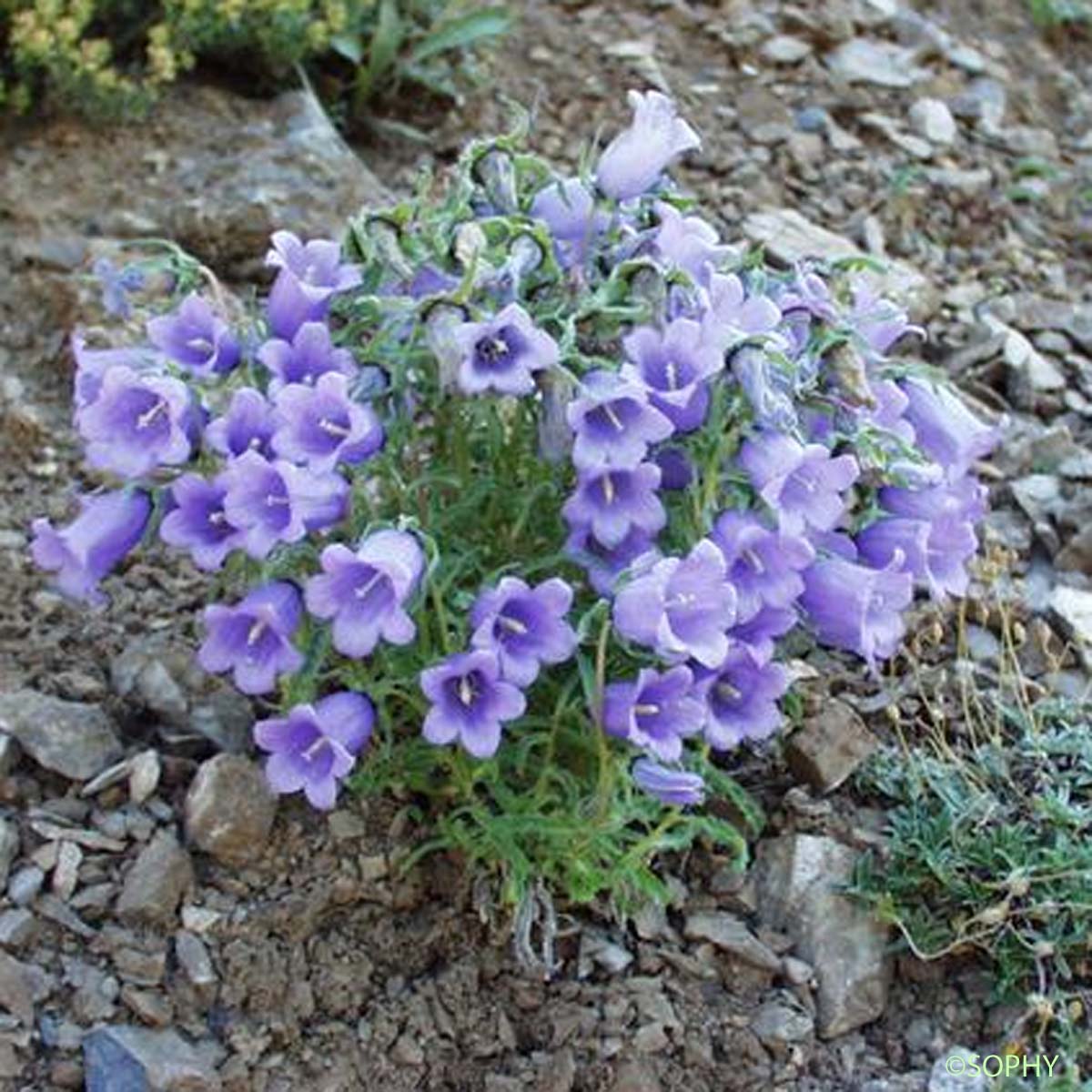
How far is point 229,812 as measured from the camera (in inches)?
121

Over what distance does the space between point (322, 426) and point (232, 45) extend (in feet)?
6.27

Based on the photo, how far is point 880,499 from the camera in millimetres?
3051

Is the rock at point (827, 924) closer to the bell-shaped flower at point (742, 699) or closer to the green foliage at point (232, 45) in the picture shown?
the bell-shaped flower at point (742, 699)

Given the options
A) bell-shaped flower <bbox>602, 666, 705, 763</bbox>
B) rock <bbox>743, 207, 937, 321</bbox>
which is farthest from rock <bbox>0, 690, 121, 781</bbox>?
rock <bbox>743, 207, 937, 321</bbox>

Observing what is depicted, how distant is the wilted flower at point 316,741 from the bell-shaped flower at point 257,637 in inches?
2.4

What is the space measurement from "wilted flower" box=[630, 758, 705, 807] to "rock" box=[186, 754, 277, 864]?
62cm

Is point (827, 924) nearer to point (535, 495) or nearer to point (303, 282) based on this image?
point (535, 495)

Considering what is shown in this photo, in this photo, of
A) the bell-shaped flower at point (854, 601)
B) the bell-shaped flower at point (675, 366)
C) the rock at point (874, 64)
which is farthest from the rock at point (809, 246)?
the bell-shaped flower at point (675, 366)

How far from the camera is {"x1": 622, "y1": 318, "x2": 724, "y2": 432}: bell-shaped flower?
2730 mm

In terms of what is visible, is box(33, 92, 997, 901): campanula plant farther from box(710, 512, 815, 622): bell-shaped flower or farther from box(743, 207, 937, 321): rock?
box(743, 207, 937, 321): rock

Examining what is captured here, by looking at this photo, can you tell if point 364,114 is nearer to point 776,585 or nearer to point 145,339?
point 145,339

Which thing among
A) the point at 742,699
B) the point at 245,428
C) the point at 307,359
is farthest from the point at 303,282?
the point at 742,699

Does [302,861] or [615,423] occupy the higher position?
[615,423]

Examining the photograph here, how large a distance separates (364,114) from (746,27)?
3.36 feet
